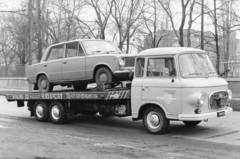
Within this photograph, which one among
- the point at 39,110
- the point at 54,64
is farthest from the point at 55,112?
the point at 54,64

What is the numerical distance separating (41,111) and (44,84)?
0.90m

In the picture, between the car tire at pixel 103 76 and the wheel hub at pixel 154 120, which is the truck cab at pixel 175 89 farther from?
the car tire at pixel 103 76

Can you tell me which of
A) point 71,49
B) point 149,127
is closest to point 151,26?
point 71,49

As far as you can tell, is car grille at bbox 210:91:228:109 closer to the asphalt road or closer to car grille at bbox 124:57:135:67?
the asphalt road

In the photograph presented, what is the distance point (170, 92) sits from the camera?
320 inches

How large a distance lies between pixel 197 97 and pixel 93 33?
20978 mm

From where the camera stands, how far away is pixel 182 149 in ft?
22.8

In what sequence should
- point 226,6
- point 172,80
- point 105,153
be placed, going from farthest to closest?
1. point 226,6
2. point 172,80
3. point 105,153

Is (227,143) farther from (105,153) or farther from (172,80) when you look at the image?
(105,153)

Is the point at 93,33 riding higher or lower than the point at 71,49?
higher

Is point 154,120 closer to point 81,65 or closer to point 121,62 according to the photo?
point 121,62

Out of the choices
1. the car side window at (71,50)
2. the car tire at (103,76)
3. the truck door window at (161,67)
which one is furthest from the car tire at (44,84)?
the truck door window at (161,67)

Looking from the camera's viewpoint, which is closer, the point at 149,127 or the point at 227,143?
the point at 227,143

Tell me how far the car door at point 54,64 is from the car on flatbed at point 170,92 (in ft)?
6.33
